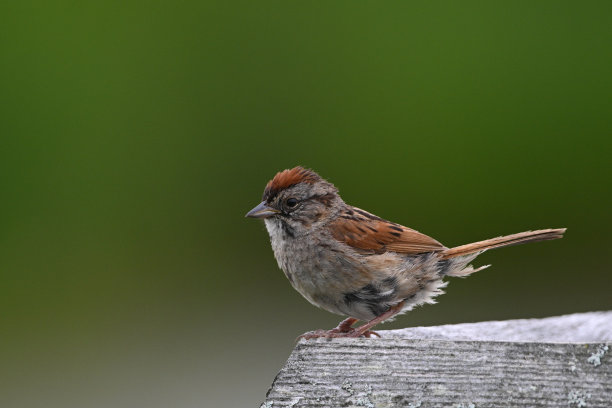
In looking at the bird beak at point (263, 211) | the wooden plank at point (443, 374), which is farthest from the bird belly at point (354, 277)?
the wooden plank at point (443, 374)

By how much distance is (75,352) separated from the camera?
426cm

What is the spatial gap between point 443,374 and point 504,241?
1.64 m

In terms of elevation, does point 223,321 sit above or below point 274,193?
below

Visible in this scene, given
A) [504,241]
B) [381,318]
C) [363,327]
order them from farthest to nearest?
[504,241] → [381,318] → [363,327]

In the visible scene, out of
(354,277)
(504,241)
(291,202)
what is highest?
(291,202)

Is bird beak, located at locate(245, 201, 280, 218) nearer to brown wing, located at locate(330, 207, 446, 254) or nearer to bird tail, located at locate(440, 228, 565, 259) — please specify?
brown wing, located at locate(330, 207, 446, 254)

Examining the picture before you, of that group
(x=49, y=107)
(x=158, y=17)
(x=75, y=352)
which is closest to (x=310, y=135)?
(x=158, y=17)

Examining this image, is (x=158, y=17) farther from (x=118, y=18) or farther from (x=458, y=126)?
(x=458, y=126)

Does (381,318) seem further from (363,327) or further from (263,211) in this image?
(263,211)

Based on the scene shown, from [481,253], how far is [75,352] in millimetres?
1940

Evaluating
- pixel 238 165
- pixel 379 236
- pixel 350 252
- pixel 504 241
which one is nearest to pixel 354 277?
pixel 350 252

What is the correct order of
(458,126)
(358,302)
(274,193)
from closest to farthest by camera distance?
(358,302) < (274,193) < (458,126)

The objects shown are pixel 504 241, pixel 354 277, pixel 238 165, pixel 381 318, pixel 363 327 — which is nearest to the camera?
pixel 363 327

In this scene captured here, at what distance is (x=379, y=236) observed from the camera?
3.93 meters
